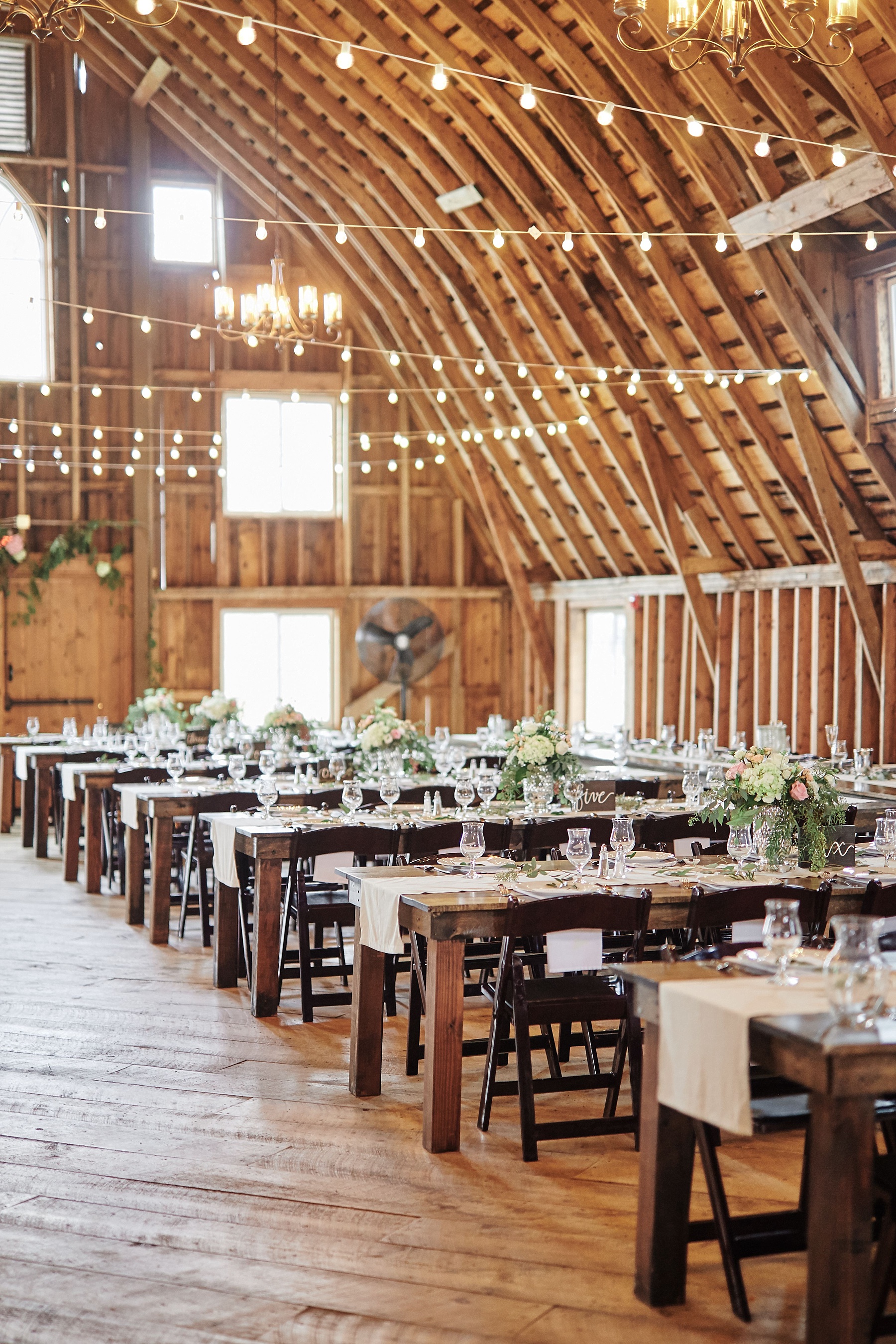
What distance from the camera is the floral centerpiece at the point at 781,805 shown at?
5.19 metres

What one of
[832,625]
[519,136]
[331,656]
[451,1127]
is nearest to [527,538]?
[331,656]

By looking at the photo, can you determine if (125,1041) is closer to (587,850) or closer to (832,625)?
(587,850)

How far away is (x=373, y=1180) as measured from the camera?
4461 millimetres

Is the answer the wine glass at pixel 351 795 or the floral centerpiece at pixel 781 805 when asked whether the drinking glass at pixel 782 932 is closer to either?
the floral centerpiece at pixel 781 805

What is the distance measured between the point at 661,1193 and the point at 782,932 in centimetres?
72

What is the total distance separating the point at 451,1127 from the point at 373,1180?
41 centimetres

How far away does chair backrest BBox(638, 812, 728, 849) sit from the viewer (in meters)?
6.56

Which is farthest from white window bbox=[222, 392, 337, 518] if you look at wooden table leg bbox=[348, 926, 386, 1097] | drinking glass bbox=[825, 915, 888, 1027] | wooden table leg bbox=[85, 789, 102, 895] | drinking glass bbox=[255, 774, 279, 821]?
drinking glass bbox=[825, 915, 888, 1027]

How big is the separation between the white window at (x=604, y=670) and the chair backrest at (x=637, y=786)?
5560 millimetres

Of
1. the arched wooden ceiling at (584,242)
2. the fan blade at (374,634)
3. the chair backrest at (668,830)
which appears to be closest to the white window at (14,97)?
the arched wooden ceiling at (584,242)

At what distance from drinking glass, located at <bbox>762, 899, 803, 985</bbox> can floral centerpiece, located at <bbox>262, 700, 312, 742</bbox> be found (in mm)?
6666

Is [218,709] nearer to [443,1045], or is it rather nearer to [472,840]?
[472,840]

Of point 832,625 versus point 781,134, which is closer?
point 781,134

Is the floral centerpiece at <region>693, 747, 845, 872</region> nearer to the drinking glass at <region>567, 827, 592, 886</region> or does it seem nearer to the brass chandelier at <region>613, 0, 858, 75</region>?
the drinking glass at <region>567, 827, 592, 886</region>
